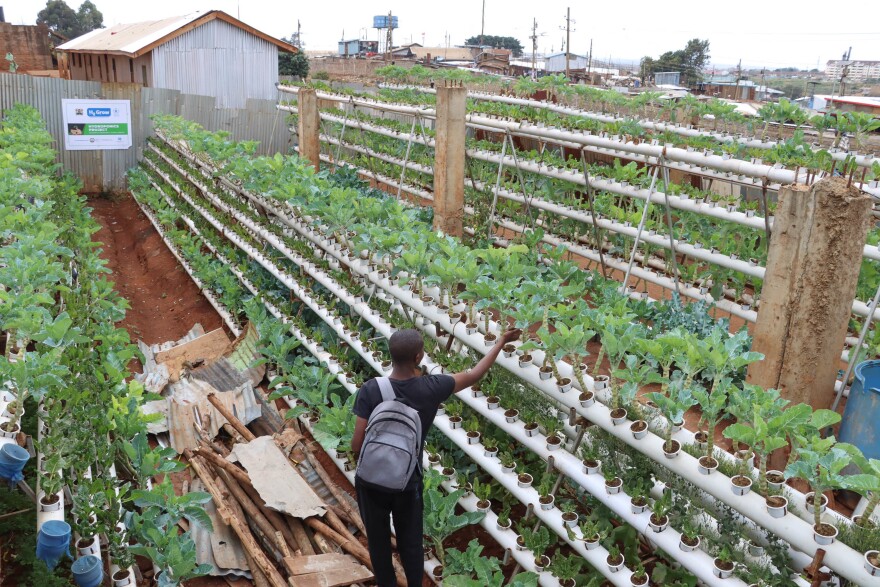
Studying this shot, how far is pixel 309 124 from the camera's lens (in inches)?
454

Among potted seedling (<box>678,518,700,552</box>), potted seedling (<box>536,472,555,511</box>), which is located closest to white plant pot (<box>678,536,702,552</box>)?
potted seedling (<box>678,518,700,552</box>)

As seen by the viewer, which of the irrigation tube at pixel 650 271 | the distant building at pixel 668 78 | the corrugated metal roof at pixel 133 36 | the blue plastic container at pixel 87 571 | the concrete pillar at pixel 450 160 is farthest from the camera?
the distant building at pixel 668 78

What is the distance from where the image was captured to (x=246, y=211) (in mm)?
8008

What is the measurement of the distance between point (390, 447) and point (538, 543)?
3.27 feet

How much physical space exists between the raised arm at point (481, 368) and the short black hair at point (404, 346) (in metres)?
0.27

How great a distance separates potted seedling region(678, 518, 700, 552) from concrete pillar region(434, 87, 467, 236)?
585 centimetres

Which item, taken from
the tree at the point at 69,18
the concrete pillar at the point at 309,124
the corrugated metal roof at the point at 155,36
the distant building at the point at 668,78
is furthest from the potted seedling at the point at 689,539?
the tree at the point at 69,18

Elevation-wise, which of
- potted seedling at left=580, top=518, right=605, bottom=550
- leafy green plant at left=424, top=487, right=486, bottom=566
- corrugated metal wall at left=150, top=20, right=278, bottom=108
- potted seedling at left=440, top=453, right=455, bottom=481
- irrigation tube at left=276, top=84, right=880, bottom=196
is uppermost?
corrugated metal wall at left=150, top=20, right=278, bottom=108

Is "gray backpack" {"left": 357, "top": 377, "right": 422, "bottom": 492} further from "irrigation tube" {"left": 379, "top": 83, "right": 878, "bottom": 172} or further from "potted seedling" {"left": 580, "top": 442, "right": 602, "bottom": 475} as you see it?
"irrigation tube" {"left": 379, "top": 83, "right": 878, "bottom": 172}

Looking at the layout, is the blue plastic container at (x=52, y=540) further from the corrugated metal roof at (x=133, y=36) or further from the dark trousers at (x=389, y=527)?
the corrugated metal roof at (x=133, y=36)

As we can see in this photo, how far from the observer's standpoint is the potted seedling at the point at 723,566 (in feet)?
8.79

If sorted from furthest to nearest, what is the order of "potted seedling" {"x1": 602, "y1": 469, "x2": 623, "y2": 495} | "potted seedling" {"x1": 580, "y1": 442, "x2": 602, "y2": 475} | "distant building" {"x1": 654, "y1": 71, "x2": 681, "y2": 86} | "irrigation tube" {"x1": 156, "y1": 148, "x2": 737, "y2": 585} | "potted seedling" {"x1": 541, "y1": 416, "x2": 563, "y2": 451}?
"distant building" {"x1": 654, "y1": 71, "x2": 681, "y2": 86}
"potted seedling" {"x1": 541, "y1": 416, "x2": 563, "y2": 451}
"potted seedling" {"x1": 580, "y1": 442, "x2": 602, "y2": 475}
"potted seedling" {"x1": 602, "y1": 469, "x2": 623, "y2": 495}
"irrigation tube" {"x1": 156, "y1": 148, "x2": 737, "y2": 585}

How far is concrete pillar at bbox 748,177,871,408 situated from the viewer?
3887mm

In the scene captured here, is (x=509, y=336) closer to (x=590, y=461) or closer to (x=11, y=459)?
(x=590, y=461)
